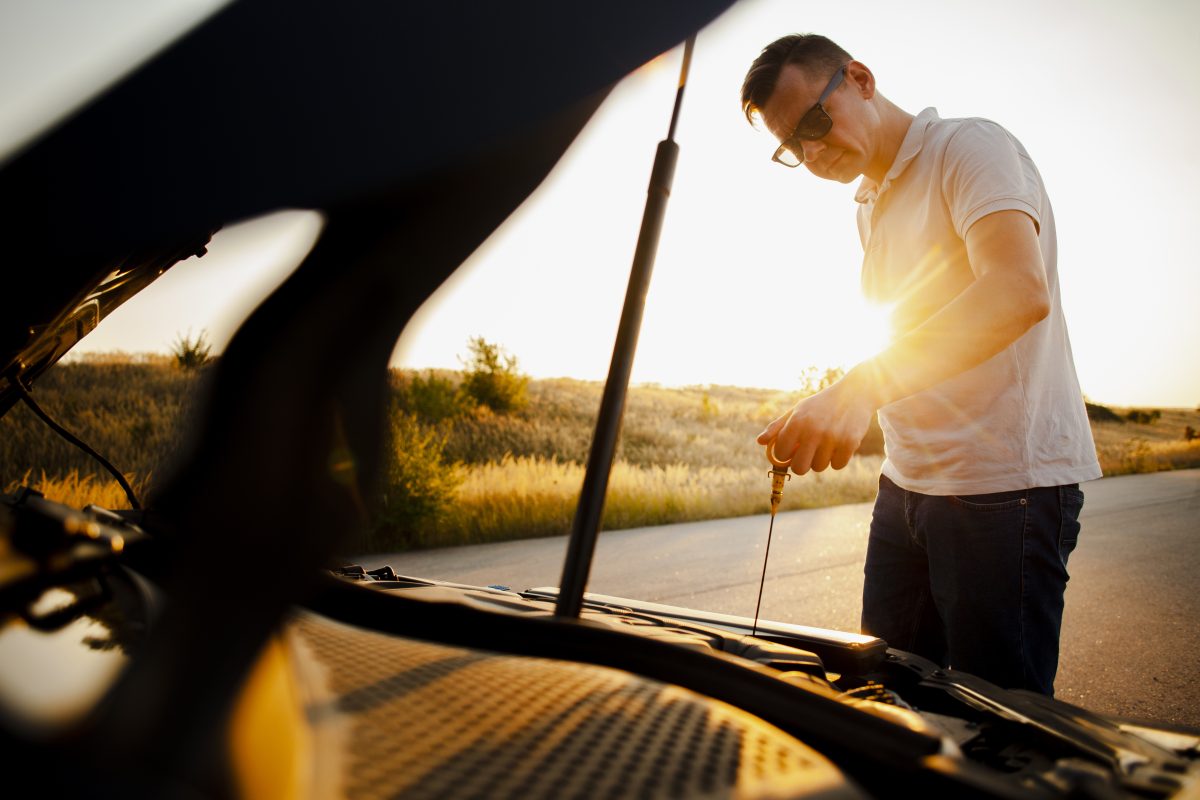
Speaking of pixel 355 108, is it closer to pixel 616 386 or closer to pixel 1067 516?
pixel 616 386

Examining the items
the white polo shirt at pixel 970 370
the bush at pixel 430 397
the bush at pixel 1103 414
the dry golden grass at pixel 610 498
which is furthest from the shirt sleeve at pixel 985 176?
the bush at pixel 1103 414

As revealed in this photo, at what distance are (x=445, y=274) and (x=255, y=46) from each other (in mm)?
304

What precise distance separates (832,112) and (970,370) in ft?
3.18

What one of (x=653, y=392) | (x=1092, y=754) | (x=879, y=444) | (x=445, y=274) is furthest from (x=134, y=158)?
(x=653, y=392)

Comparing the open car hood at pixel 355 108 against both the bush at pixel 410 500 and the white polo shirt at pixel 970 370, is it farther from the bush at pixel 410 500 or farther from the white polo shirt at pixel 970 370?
the bush at pixel 410 500

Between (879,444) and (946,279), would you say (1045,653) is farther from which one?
(879,444)

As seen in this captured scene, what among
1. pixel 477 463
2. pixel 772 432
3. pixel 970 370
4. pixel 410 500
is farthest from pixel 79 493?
pixel 477 463

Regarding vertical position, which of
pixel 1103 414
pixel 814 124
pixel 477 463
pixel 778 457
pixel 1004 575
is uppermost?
pixel 1103 414

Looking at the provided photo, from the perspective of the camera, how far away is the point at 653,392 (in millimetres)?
42125

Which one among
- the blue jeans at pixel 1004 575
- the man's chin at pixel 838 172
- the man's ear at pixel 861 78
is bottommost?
the blue jeans at pixel 1004 575

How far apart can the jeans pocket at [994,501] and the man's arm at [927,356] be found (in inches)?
24.7

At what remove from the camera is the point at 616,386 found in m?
1.15

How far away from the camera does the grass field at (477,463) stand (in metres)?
7.94

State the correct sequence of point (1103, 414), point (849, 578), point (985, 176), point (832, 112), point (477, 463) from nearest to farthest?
1. point (985, 176)
2. point (832, 112)
3. point (849, 578)
4. point (477, 463)
5. point (1103, 414)
